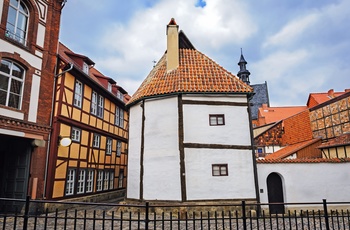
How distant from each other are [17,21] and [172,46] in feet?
24.7

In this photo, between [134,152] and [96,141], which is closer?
[134,152]

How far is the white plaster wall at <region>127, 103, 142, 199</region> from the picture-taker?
41.4 feet

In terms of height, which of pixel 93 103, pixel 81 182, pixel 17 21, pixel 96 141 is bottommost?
pixel 81 182

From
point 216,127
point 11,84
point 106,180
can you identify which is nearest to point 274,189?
point 216,127

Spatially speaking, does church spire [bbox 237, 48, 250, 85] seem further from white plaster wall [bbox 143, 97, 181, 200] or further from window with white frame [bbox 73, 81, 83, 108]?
white plaster wall [bbox 143, 97, 181, 200]

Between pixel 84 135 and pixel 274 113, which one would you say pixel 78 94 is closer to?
pixel 84 135

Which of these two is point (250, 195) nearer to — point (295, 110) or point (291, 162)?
point (291, 162)

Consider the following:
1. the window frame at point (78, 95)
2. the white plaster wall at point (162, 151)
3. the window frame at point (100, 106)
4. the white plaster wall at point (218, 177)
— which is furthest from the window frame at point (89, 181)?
the white plaster wall at point (218, 177)

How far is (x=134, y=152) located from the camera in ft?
43.5

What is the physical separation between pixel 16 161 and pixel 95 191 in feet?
19.4

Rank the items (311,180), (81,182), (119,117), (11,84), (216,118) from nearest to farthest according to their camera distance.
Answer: (11,84) → (216,118) → (311,180) → (81,182) → (119,117)

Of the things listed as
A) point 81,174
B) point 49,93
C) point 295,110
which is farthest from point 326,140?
point 295,110

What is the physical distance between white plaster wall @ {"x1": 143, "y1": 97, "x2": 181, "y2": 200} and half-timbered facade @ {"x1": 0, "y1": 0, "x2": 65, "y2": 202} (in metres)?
4.95

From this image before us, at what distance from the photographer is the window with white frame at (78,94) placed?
14.6m
